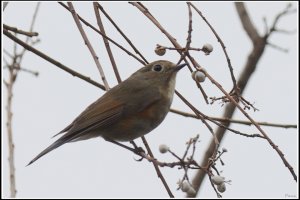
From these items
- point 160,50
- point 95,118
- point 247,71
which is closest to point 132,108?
point 95,118

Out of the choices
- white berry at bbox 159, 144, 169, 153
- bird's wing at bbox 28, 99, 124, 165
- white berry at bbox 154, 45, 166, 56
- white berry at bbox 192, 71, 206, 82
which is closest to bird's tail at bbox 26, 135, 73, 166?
bird's wing at bbox 28, 99, 124, 165

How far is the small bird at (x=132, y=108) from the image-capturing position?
4.82 metres

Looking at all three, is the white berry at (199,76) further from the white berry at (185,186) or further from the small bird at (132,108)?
the small bird at (132,108)

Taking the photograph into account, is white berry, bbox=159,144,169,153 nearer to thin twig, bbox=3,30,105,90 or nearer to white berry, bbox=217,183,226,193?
white berry, bbox=217,183,226,193

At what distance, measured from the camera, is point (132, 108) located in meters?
4.98

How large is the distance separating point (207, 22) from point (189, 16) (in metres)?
0.13

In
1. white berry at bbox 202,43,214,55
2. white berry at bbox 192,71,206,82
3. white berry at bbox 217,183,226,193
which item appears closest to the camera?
white berry at bbox 217,183,226,193

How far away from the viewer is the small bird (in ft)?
15.8

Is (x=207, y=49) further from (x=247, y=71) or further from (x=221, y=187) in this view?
(x=247, y=71)

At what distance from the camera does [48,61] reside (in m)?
4.32

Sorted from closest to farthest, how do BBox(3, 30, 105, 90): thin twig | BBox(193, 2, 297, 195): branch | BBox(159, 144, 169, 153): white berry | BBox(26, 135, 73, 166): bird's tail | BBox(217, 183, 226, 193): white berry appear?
BBox(159, 144, 169, 153): white berry < BBox(217, 183, 226, 193): white berry < BBox(3, 30, 105, 90): thin twig < BBox(26, 135, 73, 166): bird's tail < BBox(193, 2, 297, 195): branch

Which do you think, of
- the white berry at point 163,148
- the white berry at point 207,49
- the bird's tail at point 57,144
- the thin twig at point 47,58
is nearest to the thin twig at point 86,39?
the thin twig at point 47,58

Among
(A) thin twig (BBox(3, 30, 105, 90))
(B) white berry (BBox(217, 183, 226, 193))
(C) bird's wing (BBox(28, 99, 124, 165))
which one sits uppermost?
(A) thin twig (BBox(3, 30, 105, 90))

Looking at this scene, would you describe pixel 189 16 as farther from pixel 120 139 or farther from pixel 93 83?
pixel 120 139
